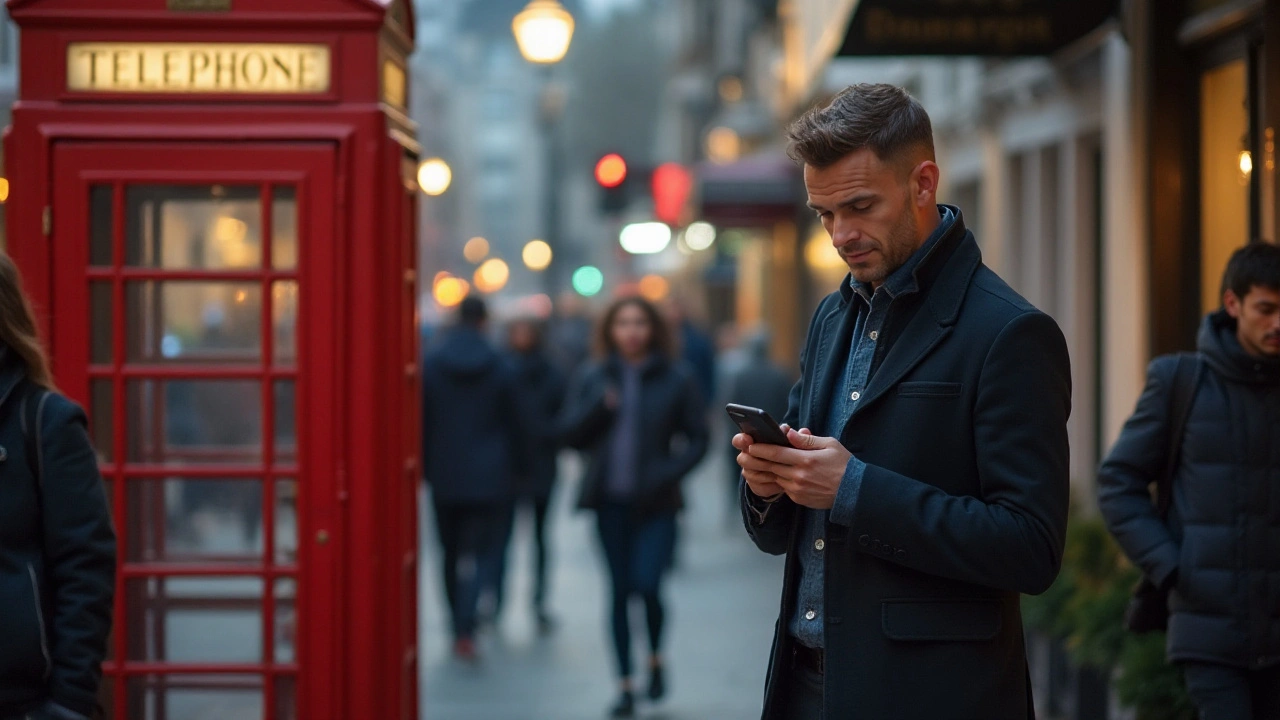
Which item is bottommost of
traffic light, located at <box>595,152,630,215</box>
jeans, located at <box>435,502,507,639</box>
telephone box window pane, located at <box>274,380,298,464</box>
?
jeans, located at <box>435,502,507,639</box>

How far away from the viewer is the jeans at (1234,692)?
4516 mm

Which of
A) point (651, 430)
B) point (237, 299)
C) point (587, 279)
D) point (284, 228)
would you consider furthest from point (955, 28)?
point (587, 279)

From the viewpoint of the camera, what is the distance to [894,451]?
10.1ft

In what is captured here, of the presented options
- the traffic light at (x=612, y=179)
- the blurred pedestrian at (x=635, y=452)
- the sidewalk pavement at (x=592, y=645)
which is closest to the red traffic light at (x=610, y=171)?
the traffic light at (x=612, y=179)

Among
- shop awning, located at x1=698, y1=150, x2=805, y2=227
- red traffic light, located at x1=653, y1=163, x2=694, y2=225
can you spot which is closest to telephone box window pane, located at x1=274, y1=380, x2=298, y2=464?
red traffic light, located at x1=653, y1=163, x2=694, y2=225

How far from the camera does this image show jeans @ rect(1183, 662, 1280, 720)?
4516mm

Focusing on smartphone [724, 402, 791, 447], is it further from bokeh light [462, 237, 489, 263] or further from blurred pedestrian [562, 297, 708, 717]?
bokeh light [462, 237, 489, 263]

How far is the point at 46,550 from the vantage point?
149 inches

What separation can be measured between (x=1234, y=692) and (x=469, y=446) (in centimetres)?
Answer: 614

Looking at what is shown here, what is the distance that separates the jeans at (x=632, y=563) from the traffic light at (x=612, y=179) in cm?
743

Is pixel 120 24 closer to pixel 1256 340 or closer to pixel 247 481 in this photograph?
pixel 247 481

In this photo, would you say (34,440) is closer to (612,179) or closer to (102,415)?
(102,415)

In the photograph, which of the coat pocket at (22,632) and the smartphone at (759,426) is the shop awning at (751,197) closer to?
the coat pocket at (22,632)

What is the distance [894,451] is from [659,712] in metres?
5.47
